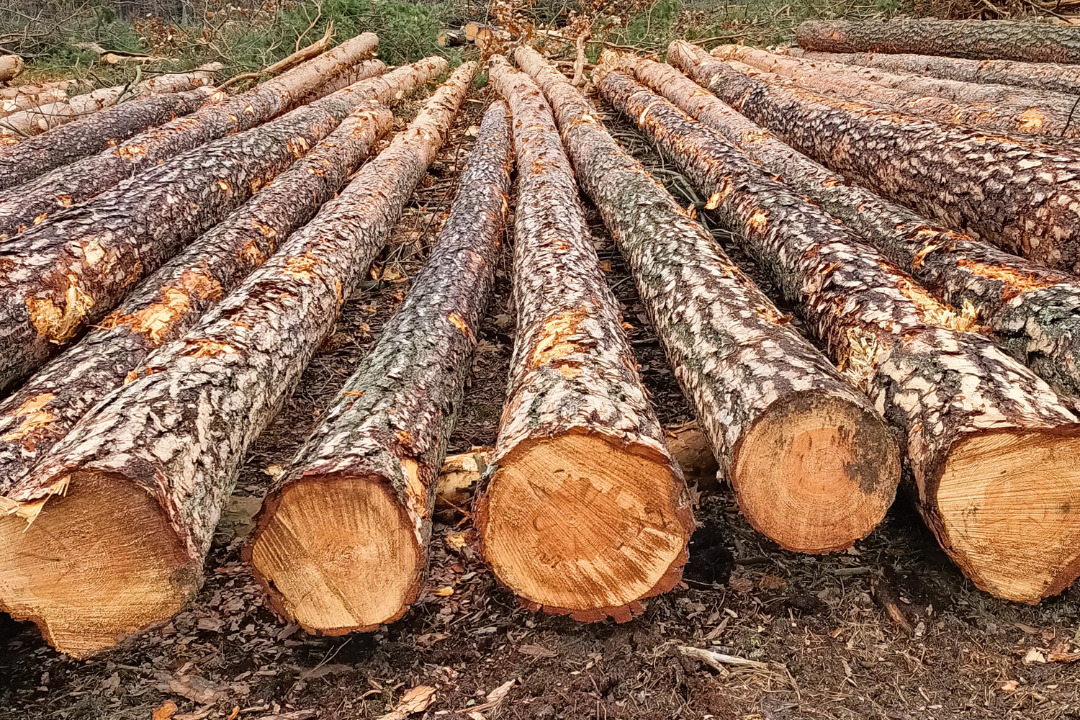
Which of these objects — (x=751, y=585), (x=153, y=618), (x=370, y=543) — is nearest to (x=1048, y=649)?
(x=751, y=585)

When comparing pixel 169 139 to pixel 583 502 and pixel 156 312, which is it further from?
pixel 583 502

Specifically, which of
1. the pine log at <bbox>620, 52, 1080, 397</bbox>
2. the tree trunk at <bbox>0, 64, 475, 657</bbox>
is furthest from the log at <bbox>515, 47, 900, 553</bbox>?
the tree trunk at <bbox>0, 64, 475, 657</bbox>

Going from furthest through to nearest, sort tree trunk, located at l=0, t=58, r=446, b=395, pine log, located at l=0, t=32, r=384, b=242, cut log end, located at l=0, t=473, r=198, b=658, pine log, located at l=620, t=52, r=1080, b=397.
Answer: pine log, located at l=0, t=32, r=384, b=242 < tree trunk, located at l=0, t=58, r=446, b=395 < pine log, located at l=620, t=52, r=1080, b=397 < cut log end, located at l=0, t=473, r=198, b=658

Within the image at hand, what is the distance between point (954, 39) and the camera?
8.70m

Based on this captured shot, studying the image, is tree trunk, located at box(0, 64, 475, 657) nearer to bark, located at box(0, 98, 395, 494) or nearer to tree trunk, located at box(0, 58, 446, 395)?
bark, located at box(0, 98, 395, 494)

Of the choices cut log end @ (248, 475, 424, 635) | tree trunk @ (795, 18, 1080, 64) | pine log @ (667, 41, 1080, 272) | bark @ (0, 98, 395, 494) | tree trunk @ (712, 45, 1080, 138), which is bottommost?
cut log end @ (248, 475, 424, 635)

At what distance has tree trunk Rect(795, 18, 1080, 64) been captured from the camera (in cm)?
758

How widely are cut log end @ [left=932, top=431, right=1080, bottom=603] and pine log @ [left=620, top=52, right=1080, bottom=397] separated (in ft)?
1.89

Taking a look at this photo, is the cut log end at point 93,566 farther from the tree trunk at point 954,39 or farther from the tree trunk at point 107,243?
the tree trunk at point 954,39

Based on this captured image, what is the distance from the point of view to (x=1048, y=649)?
2.30m

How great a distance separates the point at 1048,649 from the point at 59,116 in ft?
35.0

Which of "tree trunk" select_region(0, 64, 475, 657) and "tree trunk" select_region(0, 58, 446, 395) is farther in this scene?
"tree trunk" select_region(0, 58, 446, 395)

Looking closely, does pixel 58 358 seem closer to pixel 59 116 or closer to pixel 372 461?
pixel 372 461

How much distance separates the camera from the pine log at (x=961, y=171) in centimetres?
335
